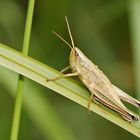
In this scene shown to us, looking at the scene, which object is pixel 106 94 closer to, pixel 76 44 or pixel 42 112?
pixel 42 112

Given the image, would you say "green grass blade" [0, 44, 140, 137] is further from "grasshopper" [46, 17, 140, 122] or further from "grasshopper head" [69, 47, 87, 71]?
"grasshopper head" [69, 47, 87, 71]

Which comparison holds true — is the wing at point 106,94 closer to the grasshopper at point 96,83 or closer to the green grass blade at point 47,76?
the grasshopper at point 96,83

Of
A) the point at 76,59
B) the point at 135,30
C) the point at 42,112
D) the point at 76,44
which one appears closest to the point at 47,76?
the point at 76,59

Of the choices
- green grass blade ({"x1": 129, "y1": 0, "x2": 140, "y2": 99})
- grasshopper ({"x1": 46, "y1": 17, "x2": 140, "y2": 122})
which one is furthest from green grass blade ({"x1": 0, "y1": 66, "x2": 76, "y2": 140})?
green grass blade ({"x1": 129, "y1": 0, "x2": 140, "y2": 99})

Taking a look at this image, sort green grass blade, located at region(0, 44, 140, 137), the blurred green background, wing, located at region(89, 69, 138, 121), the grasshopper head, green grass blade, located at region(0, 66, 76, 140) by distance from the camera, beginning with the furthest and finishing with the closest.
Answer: the blurred green background, green grass blade, located at region(0, 66, 76, 140), the grasshopper head, wing, located at region(89, 69, 138, 121), green grass blade, located at region(0, 44, 140, 137)

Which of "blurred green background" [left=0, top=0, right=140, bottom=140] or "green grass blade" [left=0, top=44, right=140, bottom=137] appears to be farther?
"blurred green background" [left=0, top=0, right=140, bottom=140]

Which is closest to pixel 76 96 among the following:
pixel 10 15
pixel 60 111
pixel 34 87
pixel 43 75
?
pixel 43 75
